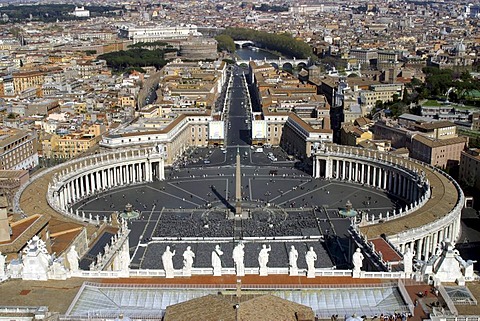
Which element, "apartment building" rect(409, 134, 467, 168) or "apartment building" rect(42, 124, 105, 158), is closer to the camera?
"apartment building" rect(409, 134, 467, 168)

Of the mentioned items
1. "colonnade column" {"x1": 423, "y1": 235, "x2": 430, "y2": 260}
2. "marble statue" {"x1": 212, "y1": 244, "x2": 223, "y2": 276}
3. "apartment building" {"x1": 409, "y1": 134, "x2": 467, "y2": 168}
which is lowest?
"colonnade column" {"x1": 423, "y1": 235, "x2": 430, "y2": 260}

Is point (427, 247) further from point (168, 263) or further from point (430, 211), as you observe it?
point (168, 263)

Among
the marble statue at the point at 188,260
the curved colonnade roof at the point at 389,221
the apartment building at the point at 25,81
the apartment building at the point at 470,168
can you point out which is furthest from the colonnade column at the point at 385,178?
the apartment building at the point at 25,81

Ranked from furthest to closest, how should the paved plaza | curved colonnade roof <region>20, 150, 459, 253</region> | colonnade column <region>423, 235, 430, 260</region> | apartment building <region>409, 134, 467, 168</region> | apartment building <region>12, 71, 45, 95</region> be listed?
apartment building <region>12, 71, 45, 95</region> → apartment building <region>409, 134, 467, 168</region> → the paved plaza → colonnade column <region>423, 235, 430, 260</region> → curved colonnade roof <region>20, 150, 459, 253</region>

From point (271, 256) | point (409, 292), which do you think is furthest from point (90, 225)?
point (409, 292)

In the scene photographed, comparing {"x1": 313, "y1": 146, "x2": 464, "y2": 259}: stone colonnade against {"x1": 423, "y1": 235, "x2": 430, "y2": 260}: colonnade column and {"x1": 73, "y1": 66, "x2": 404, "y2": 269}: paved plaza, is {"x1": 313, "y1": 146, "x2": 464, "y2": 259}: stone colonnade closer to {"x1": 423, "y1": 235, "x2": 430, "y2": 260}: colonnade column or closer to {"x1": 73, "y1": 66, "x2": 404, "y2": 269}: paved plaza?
{"x1": 423, "y1": 235, "x2": 430, "y2": 260}: colonnade column

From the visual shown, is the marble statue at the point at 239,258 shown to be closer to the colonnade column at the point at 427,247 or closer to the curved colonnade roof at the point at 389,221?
the curved colonnade roof at the point at 389,221

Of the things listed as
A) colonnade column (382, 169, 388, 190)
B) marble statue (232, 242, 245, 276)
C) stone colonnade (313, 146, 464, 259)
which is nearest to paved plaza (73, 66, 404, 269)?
colonnade column (382, 169, 388, 190)

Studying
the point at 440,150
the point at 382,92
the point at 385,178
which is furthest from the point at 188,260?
the point at 382,92

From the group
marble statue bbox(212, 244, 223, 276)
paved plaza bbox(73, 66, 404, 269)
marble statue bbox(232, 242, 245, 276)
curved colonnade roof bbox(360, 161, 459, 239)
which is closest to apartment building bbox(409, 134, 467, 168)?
paved plaza bbox(73, 66, 404, 269)

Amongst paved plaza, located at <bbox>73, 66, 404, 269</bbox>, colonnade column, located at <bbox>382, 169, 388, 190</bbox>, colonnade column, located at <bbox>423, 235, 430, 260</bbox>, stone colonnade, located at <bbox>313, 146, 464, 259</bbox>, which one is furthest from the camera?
colonnade column, located at <bbox>382, 169, 388, 190</bbox>

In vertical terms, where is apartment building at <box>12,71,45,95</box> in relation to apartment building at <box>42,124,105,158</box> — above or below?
above
